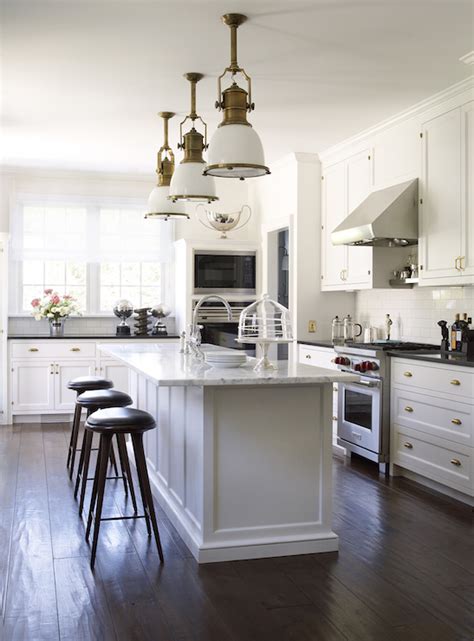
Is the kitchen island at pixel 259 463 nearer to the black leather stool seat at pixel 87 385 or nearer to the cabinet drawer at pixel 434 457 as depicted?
the cabinet drawer at pixel 434 457

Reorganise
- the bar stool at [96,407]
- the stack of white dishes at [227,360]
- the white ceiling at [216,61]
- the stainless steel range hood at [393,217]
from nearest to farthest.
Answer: the white ceiling at [216,61] → the stack of white dishes at [227,360] → the bar stool at [96,407] → the stainless steel range hood at [393,217]

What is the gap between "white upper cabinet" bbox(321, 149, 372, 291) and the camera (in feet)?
19.4

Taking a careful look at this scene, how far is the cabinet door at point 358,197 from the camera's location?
231 inches

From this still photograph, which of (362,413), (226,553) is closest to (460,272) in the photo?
(362,413)

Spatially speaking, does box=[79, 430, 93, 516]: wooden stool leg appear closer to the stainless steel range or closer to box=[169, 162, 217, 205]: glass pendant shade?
box=[169, 162, 217, 205]: glass pendant shade

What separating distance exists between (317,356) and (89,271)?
3.01m

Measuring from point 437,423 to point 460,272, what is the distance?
99cm

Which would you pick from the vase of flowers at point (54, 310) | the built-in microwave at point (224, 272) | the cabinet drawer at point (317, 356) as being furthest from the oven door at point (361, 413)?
the vase of flowers at point (54, 310)

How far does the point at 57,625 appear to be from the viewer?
8.87ft

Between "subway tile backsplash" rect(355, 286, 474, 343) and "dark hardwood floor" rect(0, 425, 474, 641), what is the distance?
5.14ft

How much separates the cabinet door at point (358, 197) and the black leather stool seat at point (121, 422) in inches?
112

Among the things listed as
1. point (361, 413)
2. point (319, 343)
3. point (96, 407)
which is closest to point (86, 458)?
point (96, 407)

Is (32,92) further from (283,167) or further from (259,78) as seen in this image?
(283,167)

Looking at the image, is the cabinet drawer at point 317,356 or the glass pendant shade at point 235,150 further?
the cabinet drawer at point 317,356
